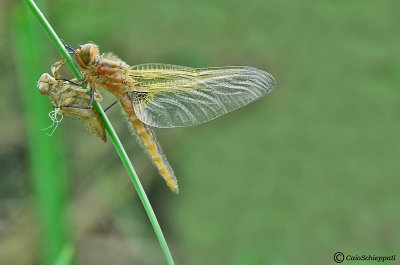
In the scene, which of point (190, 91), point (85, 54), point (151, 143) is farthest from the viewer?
point (190, 91)

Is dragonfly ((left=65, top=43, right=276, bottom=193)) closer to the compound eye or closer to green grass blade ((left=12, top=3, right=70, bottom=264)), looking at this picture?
the compound eye

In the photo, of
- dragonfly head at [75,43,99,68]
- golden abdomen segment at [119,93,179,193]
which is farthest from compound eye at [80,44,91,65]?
golden abdomen segment at [119,93,179,193]

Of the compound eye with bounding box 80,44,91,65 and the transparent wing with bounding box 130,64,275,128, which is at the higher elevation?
the compound eye with bounding box 80,44,91,65

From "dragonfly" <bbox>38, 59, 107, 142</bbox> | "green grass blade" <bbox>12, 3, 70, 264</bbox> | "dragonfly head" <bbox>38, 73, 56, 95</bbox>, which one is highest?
"dragonfly head" <bbox>38, 73, 56, 95</bbox>

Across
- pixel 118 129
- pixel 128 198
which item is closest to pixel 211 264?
pixel 128 198

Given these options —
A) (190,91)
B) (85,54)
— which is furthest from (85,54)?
(190,91)

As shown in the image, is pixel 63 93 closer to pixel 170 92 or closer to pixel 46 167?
pixel 46 167

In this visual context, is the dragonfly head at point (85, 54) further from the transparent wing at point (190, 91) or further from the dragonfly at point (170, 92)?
the transparent wing at point (190, 91)
